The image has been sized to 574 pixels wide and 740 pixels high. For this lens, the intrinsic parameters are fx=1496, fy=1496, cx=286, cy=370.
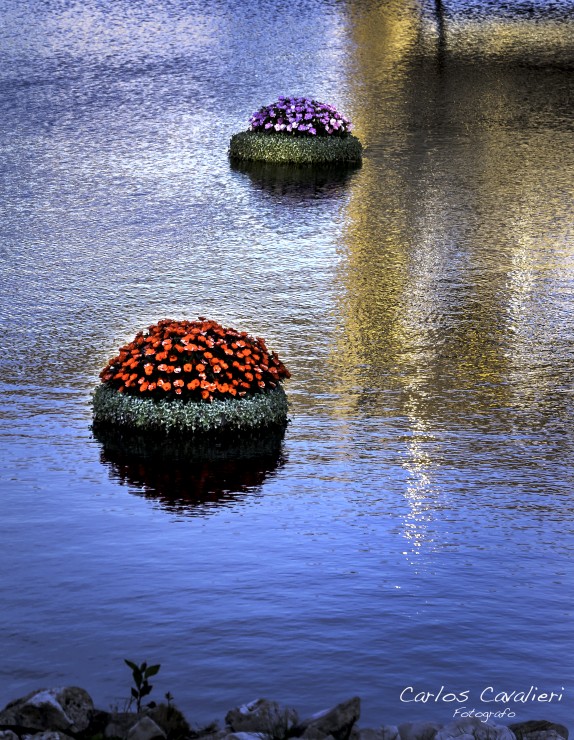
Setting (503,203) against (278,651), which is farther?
(503,203)

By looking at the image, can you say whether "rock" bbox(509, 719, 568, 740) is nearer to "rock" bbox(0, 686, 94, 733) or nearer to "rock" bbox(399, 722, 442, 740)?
"rock" bbox(399, 722, 442, 740)

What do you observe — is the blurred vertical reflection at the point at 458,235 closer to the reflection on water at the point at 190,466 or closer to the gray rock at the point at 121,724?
the reflection on water at the point at 190,466

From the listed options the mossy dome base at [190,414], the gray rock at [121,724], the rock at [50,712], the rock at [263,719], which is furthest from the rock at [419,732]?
the mossy dome base at [190,414]

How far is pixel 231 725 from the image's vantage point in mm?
8531

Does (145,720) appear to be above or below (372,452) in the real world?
above

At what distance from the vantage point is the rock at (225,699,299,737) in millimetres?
8438

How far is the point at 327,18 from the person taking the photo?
5603 centimetres

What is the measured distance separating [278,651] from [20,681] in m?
1.84

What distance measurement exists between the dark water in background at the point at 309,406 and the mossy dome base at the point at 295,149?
1.82 feet

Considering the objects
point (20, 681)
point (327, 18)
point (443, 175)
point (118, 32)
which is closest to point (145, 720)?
point (20, 681)

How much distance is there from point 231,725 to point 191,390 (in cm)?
778

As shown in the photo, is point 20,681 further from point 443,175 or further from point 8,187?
point 443,175

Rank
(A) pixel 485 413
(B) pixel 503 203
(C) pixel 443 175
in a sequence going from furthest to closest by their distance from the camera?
(C) pixel 443 175 → (B) pixel 503 203 → (A) pixel 485 413

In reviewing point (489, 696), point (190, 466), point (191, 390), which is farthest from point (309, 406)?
point (489, 696)
